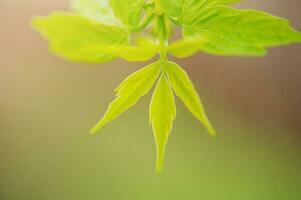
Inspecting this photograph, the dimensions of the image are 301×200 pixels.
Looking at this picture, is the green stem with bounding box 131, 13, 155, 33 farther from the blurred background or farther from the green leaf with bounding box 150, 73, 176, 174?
the blurred background

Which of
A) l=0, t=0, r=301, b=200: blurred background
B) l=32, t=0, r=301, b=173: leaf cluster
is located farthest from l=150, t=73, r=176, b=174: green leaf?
l=0, t=0, r=301, b=200: blurred background

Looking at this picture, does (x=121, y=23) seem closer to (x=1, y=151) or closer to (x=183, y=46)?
(x=183, y=46)

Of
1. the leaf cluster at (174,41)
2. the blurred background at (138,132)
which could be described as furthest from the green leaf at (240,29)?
the blurred background at (138,132)

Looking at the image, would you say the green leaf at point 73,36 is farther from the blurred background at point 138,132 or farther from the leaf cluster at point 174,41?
the blurred background at point 138,132

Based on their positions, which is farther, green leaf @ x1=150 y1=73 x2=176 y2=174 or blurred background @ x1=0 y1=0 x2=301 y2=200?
blurred background @ x1=0 y1=0 x2=301 y2=200

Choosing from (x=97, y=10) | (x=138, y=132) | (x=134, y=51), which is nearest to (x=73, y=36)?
(x=134, y=51)

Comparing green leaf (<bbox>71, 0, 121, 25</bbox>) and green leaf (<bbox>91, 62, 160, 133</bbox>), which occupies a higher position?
green leaf (<bbox>71, 0, 121, 25</bbox>)
